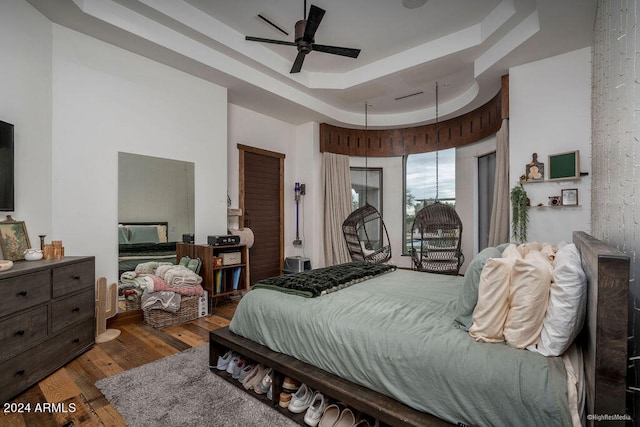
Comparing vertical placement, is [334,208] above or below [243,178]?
below

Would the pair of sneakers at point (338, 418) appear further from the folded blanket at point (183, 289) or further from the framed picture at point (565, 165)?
the framed picture at point (565, 165)

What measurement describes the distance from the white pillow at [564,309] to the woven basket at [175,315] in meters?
3.15

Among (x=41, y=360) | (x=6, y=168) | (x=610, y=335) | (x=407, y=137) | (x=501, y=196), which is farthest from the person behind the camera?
(x=407, y=137)

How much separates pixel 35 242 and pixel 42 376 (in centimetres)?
115

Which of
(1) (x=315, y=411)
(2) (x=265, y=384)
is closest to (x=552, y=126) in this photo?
(1) (x=315, y=411)

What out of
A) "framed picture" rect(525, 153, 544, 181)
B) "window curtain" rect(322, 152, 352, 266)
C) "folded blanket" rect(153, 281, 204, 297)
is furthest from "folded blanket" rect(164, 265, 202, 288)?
"framed picture" rect(525, 153, 544, 181)

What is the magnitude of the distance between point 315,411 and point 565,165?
130 inches

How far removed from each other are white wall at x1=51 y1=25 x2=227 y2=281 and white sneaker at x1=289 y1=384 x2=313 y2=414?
8.26ft

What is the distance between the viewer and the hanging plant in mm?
3266

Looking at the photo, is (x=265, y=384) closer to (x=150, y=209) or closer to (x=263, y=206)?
(x=150, y=209)

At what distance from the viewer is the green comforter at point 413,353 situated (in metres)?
1.08

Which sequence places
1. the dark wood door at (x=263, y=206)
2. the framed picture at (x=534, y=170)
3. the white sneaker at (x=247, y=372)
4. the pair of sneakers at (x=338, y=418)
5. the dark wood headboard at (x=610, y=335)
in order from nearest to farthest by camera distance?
the dark wood headboard at (x=610, y=335)
the pair of sneakers at (x=338, y=418)
the white sneaker at (x=247, y=372)
the framed picture at (x=534, y=170)
the dark wood door at (x=263, y=206)

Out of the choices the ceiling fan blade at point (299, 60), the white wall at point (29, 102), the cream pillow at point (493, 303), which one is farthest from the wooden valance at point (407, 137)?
the cream pillow at point (493, 303)

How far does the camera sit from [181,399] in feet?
6.06
